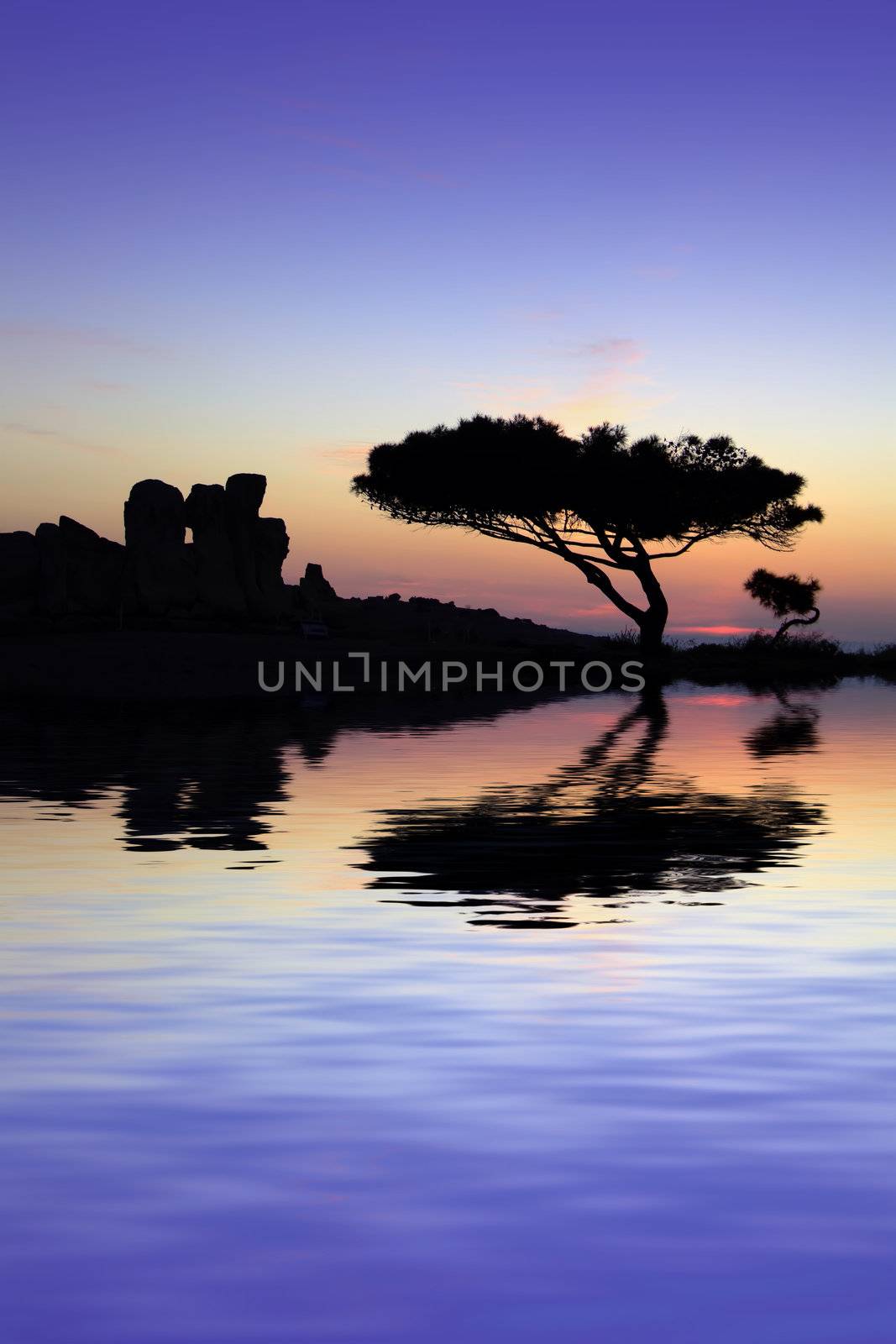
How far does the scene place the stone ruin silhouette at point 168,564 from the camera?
6569cm

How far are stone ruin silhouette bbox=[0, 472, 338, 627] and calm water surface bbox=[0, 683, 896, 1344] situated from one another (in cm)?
4967

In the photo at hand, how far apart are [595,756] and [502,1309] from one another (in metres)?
22.2

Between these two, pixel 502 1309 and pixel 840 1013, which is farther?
pixel 840 1013

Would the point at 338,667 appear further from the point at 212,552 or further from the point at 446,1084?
the point at 446,1084

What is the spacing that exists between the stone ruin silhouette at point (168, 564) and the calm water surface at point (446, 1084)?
163ft

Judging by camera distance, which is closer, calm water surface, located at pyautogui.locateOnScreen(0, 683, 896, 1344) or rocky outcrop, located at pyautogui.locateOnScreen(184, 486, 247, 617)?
calm water surface, located at pyautogui.locateOnScreen(0, 683, 896, 1344)

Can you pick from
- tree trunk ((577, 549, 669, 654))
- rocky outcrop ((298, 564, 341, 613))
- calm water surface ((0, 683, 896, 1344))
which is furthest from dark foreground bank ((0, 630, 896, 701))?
calm water surface ((0, 683, 896, 1344))

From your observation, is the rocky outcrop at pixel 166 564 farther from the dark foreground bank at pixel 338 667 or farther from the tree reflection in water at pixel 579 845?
the tree reflection in water at pixel 579 845

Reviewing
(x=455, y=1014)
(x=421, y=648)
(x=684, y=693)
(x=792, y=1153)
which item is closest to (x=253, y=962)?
(x=455, y=1014)

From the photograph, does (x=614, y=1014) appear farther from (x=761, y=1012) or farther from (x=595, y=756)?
(x=595, y=756)

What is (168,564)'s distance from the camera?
219 ft

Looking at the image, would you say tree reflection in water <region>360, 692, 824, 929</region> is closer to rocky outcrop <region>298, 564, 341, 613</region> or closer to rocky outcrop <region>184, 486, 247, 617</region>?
rocky outcrop <region>184, 486, 247, 617</region>

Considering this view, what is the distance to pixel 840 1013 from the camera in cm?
884

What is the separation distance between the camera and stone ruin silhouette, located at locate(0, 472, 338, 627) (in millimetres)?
65688
